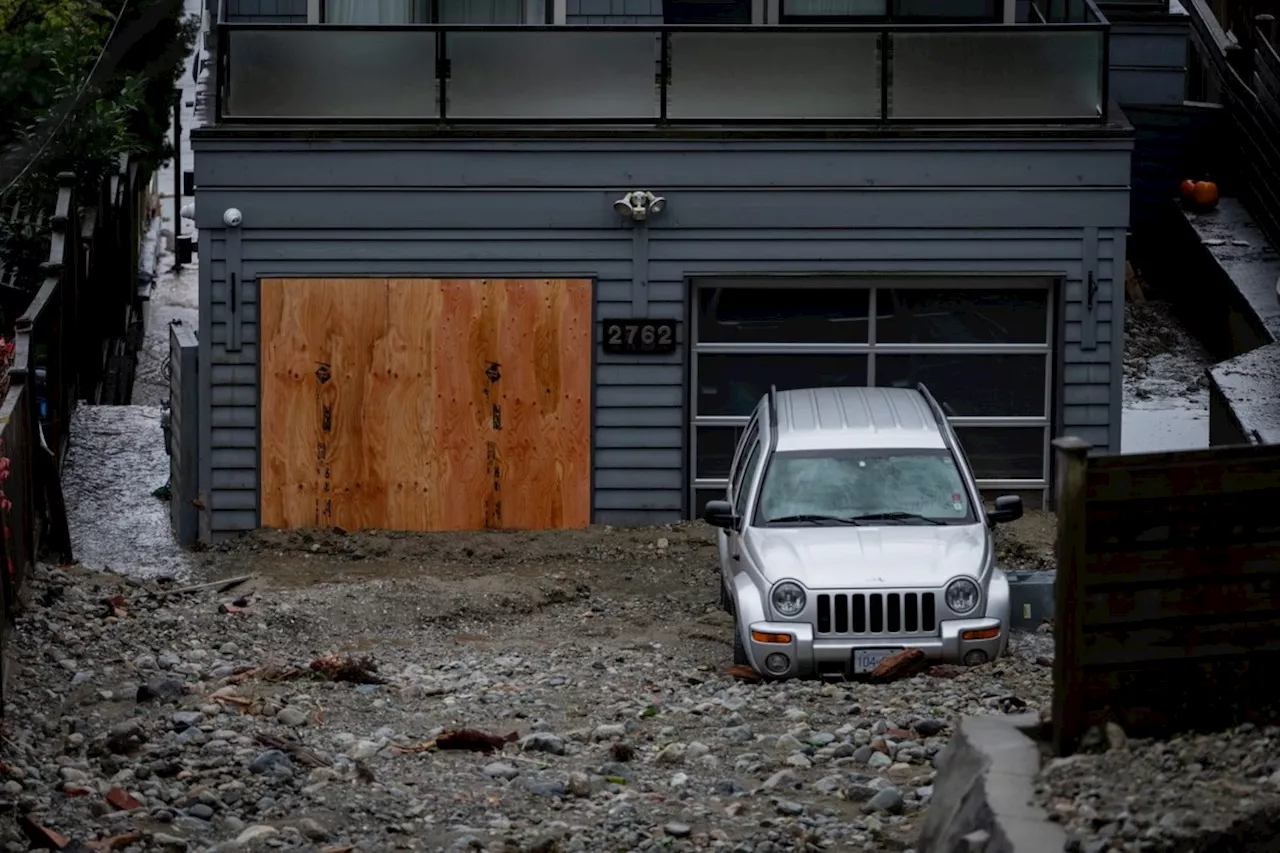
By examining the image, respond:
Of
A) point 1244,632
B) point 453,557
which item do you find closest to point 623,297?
point 453,557

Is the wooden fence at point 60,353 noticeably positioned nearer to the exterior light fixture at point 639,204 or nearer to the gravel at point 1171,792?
the exterior light fixture at point 639,204

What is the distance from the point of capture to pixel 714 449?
57.1ft

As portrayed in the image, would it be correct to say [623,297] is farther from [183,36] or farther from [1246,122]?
[183,36]

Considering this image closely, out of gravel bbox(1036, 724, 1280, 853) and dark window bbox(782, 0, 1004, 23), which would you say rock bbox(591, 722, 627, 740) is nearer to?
gravel bbox(1036, 724, 1280, 853)

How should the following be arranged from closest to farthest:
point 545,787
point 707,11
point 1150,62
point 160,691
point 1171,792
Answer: point 1171,792
point 545,787
point 160,691
point 707,11
point 1150,62

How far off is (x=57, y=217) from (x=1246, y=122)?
13293 millimetres

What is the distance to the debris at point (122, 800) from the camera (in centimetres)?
869

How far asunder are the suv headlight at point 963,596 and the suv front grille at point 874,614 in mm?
145

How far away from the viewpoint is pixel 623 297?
17.0 metres

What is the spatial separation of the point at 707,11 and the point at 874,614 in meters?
Result: 9.34

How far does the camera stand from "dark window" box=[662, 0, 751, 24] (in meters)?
19.1

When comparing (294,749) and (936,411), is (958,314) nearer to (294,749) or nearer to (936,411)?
(936,411)

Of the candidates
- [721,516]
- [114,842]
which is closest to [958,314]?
[721,516]

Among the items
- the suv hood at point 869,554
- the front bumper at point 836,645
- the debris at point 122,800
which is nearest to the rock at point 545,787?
the debris at point 122,800
